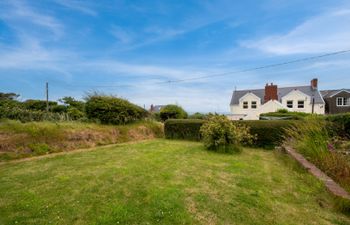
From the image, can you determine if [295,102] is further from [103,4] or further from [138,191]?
[138,191]

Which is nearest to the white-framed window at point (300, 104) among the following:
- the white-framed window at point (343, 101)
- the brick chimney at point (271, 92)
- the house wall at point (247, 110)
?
the brick chimney at point (271, 92)

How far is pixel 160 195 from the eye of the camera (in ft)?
10.6

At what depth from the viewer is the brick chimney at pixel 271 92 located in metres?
27.1

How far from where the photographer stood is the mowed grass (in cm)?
258

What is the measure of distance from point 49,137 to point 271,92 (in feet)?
88.9

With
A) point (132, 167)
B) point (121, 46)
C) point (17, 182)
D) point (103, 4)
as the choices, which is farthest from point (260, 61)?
point (17, 182)

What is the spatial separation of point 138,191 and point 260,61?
14.5 m

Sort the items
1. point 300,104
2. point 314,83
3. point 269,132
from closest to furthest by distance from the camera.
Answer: point 269,132 < point 300,104 < point 314,83

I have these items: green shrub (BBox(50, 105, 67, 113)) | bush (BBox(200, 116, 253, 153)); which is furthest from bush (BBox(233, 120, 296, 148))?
green shrub (BBox(50, 105, 67, 113))

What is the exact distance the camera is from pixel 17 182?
12.9 ft

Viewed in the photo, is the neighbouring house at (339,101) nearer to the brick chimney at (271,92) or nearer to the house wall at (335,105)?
the house wall at (335,105)

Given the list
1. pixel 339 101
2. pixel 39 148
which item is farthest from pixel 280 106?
pixel 39 148

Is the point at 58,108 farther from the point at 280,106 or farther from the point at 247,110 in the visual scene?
the point at 280,106

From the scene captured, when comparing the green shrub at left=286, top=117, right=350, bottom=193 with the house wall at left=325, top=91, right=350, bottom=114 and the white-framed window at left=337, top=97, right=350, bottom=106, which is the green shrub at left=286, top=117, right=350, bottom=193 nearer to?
the house wall at left=325, top=91, right=350, bottom=114
